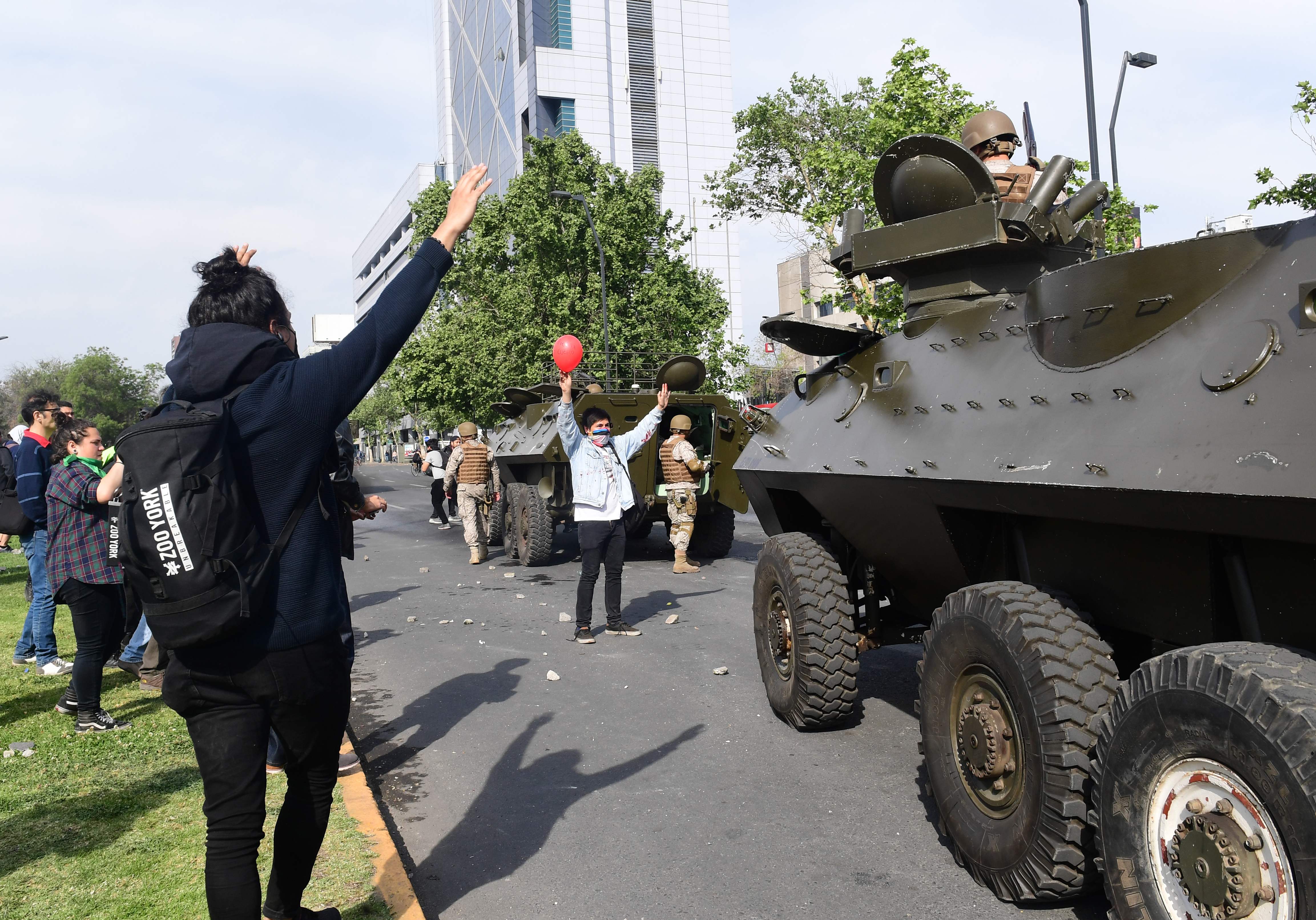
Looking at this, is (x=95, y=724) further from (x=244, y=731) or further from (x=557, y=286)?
(x=557, y=286)

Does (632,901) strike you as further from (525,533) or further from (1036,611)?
(525,533)

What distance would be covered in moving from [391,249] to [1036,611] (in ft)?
332

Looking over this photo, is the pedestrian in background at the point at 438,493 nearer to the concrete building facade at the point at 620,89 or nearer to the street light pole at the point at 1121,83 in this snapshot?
the street light pole at the point at 1121,83

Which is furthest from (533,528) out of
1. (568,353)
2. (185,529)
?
(185,529)

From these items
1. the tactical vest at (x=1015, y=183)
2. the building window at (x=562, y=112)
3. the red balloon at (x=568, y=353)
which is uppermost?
the building window at (x=562, y=112)

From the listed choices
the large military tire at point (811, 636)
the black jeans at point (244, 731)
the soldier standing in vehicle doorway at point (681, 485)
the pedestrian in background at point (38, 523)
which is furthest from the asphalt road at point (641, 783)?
the soldier standing in vehicle doorway at point (681, 485)

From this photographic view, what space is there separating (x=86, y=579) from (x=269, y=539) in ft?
12.4

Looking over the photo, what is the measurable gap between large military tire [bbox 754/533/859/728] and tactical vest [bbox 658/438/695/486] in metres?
7.05

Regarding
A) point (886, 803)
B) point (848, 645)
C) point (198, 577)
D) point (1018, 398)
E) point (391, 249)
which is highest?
point (391, 249)

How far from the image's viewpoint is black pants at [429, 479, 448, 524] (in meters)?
20.5

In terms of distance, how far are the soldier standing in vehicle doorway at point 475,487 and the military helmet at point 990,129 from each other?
9844mm

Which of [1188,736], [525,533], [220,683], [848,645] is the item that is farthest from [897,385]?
[525,533]

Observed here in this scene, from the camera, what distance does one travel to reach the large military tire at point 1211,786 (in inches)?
88.3

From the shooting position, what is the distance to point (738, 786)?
4.70 metres
